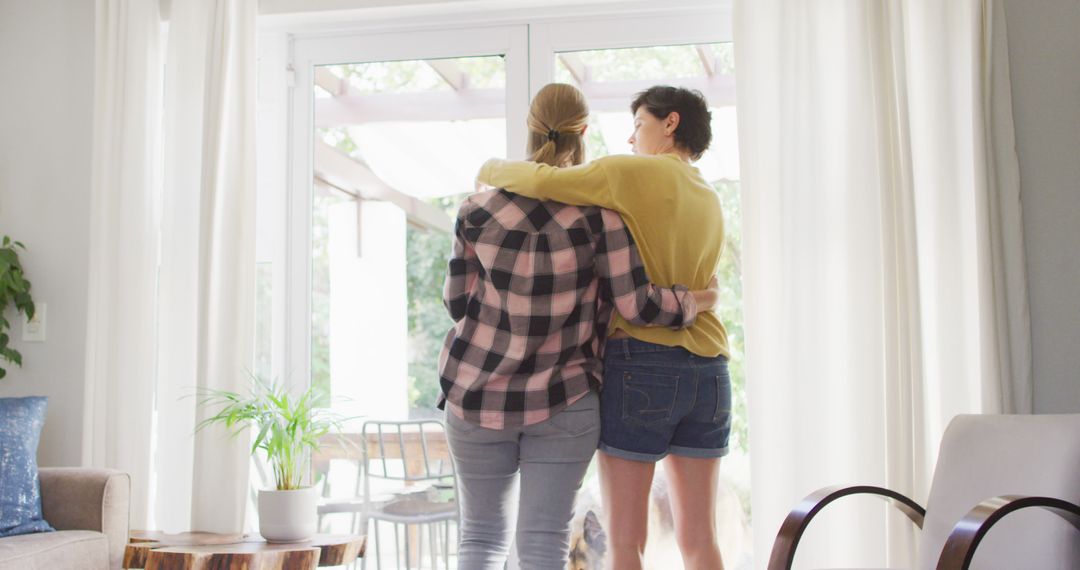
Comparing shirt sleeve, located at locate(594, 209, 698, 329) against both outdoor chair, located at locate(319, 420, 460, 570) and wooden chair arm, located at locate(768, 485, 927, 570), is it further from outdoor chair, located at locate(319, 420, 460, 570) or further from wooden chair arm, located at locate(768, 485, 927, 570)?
outdoor chair, located at locate(319, 420, 460, 570)

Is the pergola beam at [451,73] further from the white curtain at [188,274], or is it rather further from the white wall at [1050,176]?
the white wall at [1050,176]

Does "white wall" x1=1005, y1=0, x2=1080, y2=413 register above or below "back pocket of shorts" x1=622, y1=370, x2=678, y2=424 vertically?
above

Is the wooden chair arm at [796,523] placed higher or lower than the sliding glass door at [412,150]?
lower

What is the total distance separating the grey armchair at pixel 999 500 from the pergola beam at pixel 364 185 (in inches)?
64.5

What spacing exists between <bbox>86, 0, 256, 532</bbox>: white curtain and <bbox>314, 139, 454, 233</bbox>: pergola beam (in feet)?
0.84

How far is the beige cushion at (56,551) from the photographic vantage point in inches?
93.1

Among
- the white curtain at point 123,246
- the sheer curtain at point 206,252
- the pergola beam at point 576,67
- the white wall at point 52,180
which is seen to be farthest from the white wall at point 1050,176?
the white wall at point 52,180

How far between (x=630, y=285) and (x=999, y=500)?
854mm

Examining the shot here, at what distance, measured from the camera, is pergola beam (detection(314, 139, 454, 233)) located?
320 centimetres

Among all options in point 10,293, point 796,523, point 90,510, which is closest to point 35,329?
point 10,293

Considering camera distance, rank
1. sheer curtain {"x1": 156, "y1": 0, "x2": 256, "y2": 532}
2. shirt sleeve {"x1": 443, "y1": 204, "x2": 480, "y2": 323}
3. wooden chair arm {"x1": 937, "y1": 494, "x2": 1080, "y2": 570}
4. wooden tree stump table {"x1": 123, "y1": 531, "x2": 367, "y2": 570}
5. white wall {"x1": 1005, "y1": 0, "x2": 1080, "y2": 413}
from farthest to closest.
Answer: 1. sheer curtain {"x1": 156, "y1": 0, "x2": 256, "y2": 532}
2. white wall {"x1": 1005, "y1": 0, "x2": 1080, "y2": 413}
3. wooden tree stump table {"x1": 123, "y1": 531, "x2": 367, "y2": 570}
4. shirt sleeve {"x1": 443, "y1": 204, "x2": 480, "y2": 323}
5. wooden chair arm {"x1": 937, "y1": 494, "x2": 1080, "y2": 570}

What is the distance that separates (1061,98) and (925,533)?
4.80ft

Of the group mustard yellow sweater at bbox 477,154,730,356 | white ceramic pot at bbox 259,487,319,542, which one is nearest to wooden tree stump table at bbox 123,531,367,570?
white ceramic pot at bbox 259,487,319,542

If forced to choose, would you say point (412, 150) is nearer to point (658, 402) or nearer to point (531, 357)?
point (531, 357)
